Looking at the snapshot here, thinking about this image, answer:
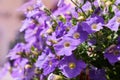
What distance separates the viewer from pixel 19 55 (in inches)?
54.4

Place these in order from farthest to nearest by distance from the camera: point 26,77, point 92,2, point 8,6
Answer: point 8,6 → point 26,77 → point 92,2

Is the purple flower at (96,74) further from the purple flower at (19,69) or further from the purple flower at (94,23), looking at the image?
the purple flower at (19,69)

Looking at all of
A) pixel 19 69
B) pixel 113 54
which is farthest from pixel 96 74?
pixel 19 69

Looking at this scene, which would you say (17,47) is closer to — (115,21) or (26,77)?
(26,77)

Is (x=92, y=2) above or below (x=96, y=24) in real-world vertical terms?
above

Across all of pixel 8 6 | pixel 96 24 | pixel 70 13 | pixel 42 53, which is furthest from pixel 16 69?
pixel 8 6

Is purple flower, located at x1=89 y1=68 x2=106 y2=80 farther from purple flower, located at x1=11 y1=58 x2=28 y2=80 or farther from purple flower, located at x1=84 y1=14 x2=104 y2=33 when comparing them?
purple flower, located at x1=11 y1=58 x2=28 y2=80

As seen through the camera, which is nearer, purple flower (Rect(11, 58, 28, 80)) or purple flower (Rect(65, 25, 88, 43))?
purple flower (Rect(65, 25, 88, 43))

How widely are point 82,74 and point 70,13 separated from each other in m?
0.20

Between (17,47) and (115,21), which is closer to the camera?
(115,21)

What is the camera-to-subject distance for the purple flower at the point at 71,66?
113 cm

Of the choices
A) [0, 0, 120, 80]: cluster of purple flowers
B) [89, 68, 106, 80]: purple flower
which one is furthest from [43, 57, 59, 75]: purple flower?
[89, 68, 106, 80]: purple flower

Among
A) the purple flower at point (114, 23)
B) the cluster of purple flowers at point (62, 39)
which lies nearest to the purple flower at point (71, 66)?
the cluster of purple flowers at point (62, 39)

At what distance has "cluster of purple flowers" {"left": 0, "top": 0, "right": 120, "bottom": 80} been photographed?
1.13m
